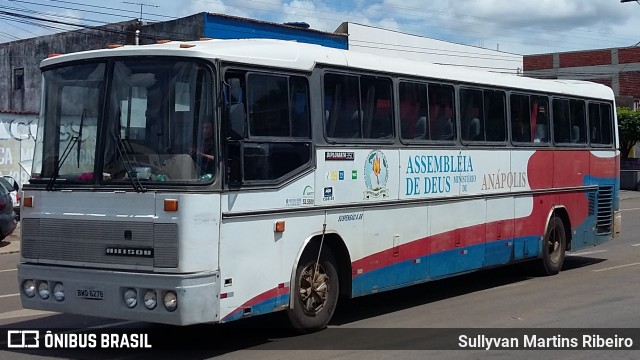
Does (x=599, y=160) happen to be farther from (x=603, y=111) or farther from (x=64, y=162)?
(x=64, y=162)

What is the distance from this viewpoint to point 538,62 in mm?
62375

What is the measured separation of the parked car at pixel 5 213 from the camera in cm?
1884

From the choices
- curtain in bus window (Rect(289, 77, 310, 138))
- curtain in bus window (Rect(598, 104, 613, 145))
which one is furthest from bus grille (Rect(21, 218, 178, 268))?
curtain in bus window (Rect(598, 104, 613, 145))

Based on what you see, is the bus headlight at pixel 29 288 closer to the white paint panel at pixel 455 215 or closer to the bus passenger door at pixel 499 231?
the white paint panel at pixel 455 215

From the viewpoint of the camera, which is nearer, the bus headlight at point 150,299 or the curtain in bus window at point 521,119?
the bus headlight at point 150,299

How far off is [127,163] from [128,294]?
128 cm

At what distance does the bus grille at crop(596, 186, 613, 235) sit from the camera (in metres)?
15.9

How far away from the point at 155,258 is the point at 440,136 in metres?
5.18

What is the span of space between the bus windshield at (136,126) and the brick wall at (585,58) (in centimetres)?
5556

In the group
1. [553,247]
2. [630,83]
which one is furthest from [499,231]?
[630,83]

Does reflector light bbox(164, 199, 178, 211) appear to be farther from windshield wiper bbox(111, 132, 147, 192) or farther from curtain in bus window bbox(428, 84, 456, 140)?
curtain in bus window bbox(428, 84, 456, 140)

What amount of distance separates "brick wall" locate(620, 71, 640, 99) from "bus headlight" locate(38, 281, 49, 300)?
A: 5552 centimetres

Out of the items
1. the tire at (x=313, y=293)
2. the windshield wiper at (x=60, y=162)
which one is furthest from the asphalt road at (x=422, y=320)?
the windshield wiper at (x=60, y=162)

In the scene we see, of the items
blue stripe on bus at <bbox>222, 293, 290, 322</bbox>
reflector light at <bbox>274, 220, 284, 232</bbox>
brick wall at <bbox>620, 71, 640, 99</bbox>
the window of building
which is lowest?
blue stripe on bus at <bbox>222, 293, 290, 322</bbox>
